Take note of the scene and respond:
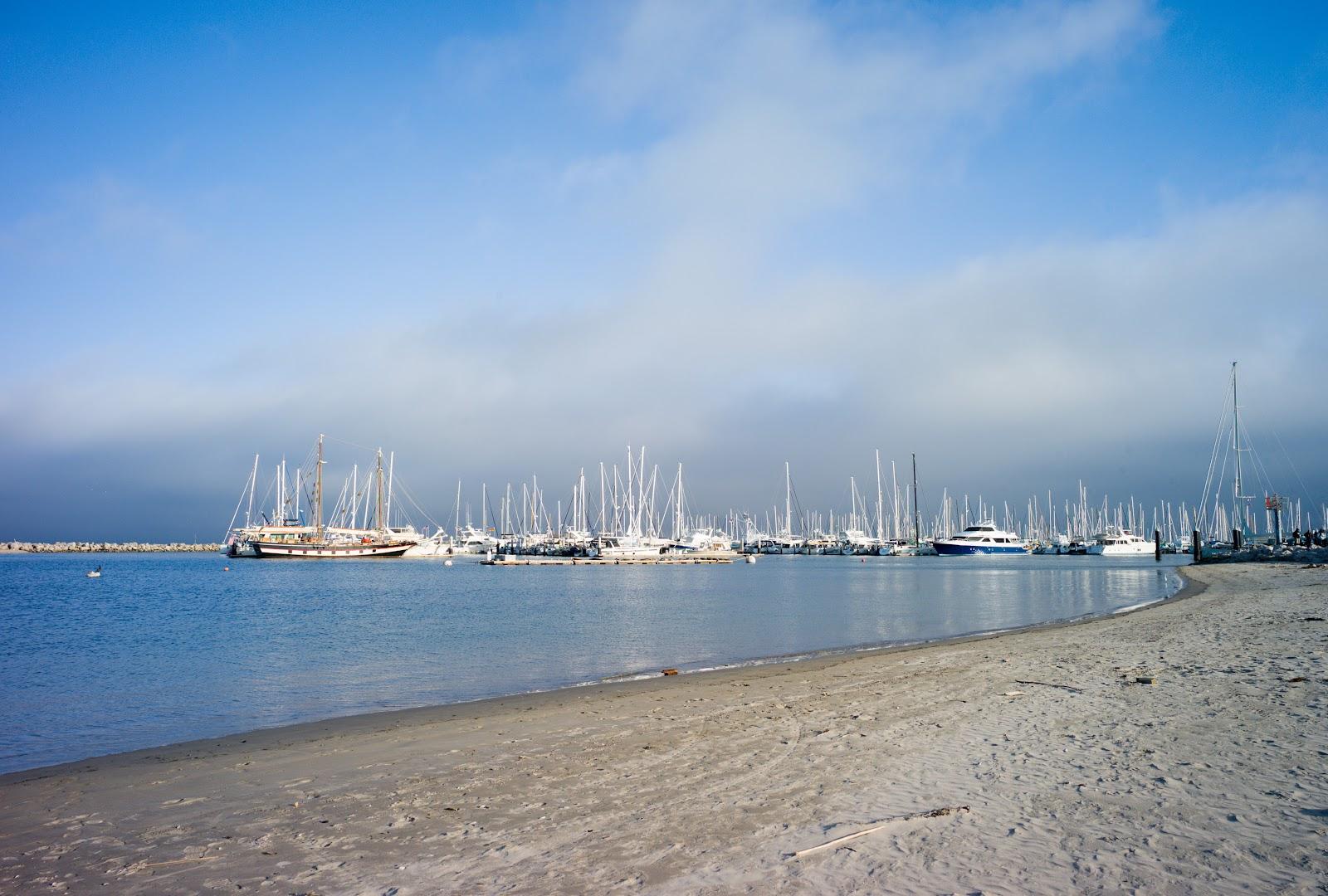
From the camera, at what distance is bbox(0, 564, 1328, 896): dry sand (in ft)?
20.9

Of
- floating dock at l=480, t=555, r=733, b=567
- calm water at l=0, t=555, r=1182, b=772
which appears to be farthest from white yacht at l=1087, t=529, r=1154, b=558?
calm water at l=0, t=555, r=1182, b=772

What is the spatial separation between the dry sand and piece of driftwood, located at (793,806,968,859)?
9 centimetres

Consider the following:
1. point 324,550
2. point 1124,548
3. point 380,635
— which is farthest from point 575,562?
point 1124,548

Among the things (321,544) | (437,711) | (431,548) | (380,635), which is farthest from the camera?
(431,548)

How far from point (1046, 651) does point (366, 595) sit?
1857 inches

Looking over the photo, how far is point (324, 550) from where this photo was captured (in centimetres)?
12225

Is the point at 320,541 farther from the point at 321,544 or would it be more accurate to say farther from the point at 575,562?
the point at 575,562

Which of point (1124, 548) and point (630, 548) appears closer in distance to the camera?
point (630, 548)

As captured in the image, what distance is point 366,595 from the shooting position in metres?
56.8

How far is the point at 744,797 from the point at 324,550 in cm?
12469

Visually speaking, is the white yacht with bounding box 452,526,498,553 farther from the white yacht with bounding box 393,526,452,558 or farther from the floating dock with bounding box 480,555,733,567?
the floating dock with bounding box 480,555,733,567

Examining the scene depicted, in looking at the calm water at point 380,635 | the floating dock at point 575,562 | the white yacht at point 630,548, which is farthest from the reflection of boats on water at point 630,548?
the calm water at point 380,635

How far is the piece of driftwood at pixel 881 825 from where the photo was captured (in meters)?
6.71

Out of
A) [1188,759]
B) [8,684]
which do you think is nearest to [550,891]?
[1188,759]
